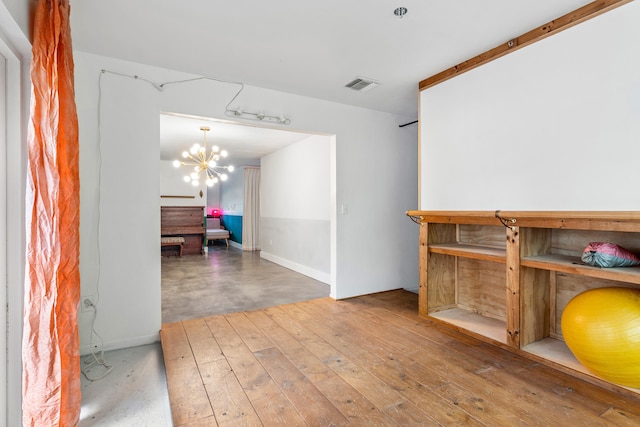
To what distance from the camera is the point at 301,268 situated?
5832mm

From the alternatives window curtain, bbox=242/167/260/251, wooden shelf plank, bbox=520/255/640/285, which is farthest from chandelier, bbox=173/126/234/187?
wooden shelf plank, bbox=520/255/640/285

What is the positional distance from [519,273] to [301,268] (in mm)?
3956

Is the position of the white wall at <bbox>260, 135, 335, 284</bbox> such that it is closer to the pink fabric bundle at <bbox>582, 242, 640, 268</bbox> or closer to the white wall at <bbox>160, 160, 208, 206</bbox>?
the white wall at <bbox>160, 160, 208, 206</bbox>

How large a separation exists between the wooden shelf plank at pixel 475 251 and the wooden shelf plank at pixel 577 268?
0.21 m

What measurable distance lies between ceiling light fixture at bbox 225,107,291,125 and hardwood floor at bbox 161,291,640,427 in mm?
2094

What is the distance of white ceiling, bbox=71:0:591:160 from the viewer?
6.77 ft

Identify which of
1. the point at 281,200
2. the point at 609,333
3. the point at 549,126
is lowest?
the point at 609,333

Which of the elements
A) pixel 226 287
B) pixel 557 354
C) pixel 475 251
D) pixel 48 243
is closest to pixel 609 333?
pixel 557 354

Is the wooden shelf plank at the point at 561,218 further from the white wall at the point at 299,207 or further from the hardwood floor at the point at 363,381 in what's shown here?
the white wall at the point at 299,207

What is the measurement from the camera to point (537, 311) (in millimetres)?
2484

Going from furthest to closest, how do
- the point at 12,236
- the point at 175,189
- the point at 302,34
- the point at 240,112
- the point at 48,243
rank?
the point at 175,189 → the point at 240,112 → the point at 302,34 → the point at 12,236 → the point at 48,243

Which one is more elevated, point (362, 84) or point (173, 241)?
point (362, 84)

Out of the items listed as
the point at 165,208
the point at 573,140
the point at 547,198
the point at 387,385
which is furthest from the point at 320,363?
the point at 165,208

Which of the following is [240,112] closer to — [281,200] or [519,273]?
[519,273]
